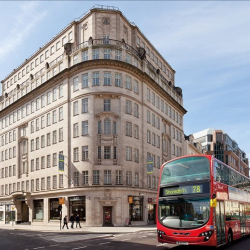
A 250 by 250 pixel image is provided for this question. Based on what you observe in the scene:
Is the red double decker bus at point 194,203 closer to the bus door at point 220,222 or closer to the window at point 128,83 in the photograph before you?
the bus door at point 220,222

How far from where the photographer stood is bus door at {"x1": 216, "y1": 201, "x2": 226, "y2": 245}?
16984 millimetres

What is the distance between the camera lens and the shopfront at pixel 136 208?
46.8 metres

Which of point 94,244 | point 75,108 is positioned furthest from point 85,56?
point 94,244

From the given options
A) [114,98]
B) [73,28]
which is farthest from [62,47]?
[114,98]

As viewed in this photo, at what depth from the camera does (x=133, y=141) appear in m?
49.2

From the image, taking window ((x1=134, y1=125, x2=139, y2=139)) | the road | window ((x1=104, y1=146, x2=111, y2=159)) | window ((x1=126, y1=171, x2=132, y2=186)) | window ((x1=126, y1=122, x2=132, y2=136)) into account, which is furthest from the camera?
window ((x1=134, y1=125, x2=139, y2=139))

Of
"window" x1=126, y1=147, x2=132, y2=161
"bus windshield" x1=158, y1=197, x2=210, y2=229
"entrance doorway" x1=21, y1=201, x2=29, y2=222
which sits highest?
"window" x1=126, y1=147, x2=132, y2=161

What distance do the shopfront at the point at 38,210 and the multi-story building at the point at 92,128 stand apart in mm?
150

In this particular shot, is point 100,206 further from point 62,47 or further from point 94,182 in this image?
point 62,47

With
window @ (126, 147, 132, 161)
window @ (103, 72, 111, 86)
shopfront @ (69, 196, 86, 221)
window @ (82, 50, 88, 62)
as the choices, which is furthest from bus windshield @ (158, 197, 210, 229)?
window @ (82, 50, 88, 62)

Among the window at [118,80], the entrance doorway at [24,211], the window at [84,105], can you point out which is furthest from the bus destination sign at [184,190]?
the entrance doorway at [24,211]

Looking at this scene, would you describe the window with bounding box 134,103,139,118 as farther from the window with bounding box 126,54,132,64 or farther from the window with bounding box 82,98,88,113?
the window with bounding box 82,98,88,113

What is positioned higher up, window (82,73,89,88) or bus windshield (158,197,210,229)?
window (82,73,89,88)

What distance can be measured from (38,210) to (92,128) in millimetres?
17261
